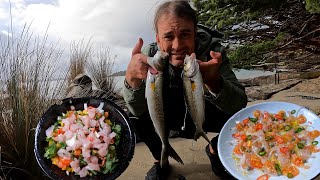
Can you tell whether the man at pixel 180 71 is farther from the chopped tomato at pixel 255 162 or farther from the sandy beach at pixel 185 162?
the chopped tomato at pixel 255 162

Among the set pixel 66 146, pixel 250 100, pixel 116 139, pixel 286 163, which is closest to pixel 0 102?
pixel 66 146

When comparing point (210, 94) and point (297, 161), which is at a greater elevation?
point (210, 94)

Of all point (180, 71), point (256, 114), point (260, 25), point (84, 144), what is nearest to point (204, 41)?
point (180, 71)

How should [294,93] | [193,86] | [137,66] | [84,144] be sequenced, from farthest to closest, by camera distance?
[294,93] → [84,144] → [137,66] → [193,86]

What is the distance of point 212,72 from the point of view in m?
2.11

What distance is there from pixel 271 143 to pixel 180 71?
32.3 inches

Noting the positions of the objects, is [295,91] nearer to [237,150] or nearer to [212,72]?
[237,150]

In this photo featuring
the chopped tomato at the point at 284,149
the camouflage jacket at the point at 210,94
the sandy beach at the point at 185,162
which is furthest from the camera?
the sandy beach at the point at 185,162

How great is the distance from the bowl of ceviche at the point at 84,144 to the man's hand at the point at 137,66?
0.34m

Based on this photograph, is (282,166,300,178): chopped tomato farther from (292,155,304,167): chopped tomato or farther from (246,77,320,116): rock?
(246,77,320,116): rock

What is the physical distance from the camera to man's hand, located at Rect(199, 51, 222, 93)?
80.4 inches

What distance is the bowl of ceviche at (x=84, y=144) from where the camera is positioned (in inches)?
85.4

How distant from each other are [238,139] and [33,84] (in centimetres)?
193

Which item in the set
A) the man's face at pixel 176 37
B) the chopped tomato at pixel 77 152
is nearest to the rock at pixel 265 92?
the man's face at pixel 176 37
